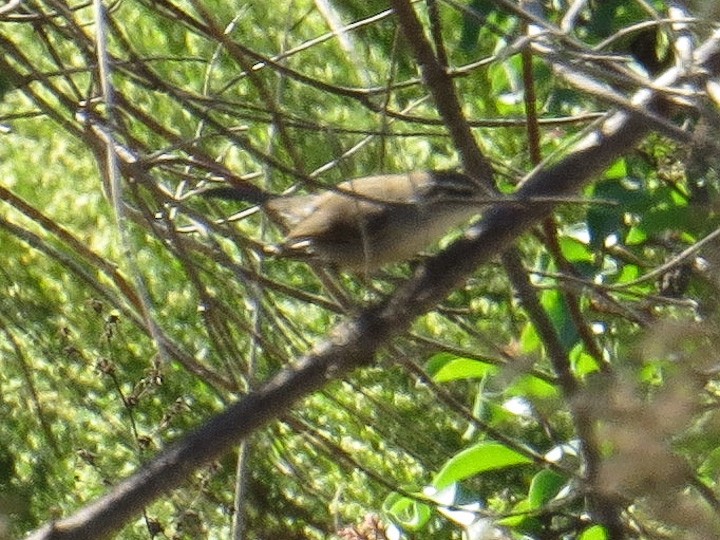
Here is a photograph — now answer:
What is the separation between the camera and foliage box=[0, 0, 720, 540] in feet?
4.76

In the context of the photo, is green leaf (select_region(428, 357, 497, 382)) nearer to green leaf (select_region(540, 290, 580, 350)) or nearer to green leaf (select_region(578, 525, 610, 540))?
green leaf (select_region(540, 290, 580, 350))

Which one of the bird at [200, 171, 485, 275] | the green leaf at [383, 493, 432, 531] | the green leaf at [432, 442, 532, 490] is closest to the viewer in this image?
the green leaf at [432, 442, 532, 490]

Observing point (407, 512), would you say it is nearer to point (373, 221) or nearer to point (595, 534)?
point (595, 534)

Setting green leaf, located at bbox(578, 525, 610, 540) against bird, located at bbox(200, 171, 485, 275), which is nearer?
green leaf, located at bbox(578, 525, 610, 540)

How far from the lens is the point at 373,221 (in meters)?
2.46

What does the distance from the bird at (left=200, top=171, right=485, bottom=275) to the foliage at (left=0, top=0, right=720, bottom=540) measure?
0.06 meters

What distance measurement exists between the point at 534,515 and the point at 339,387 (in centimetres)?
101

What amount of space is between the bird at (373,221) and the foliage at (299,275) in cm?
6

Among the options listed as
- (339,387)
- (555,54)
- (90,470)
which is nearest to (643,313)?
(555,54)

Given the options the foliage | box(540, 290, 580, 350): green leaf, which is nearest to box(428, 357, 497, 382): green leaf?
the foliage

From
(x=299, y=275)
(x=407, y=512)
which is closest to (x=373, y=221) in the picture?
(x=299, y=275)

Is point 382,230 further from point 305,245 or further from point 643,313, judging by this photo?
point 643,313

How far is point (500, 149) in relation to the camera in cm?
261

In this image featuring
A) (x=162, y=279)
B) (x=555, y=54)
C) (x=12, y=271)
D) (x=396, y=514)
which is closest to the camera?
(x=555, y=54)
